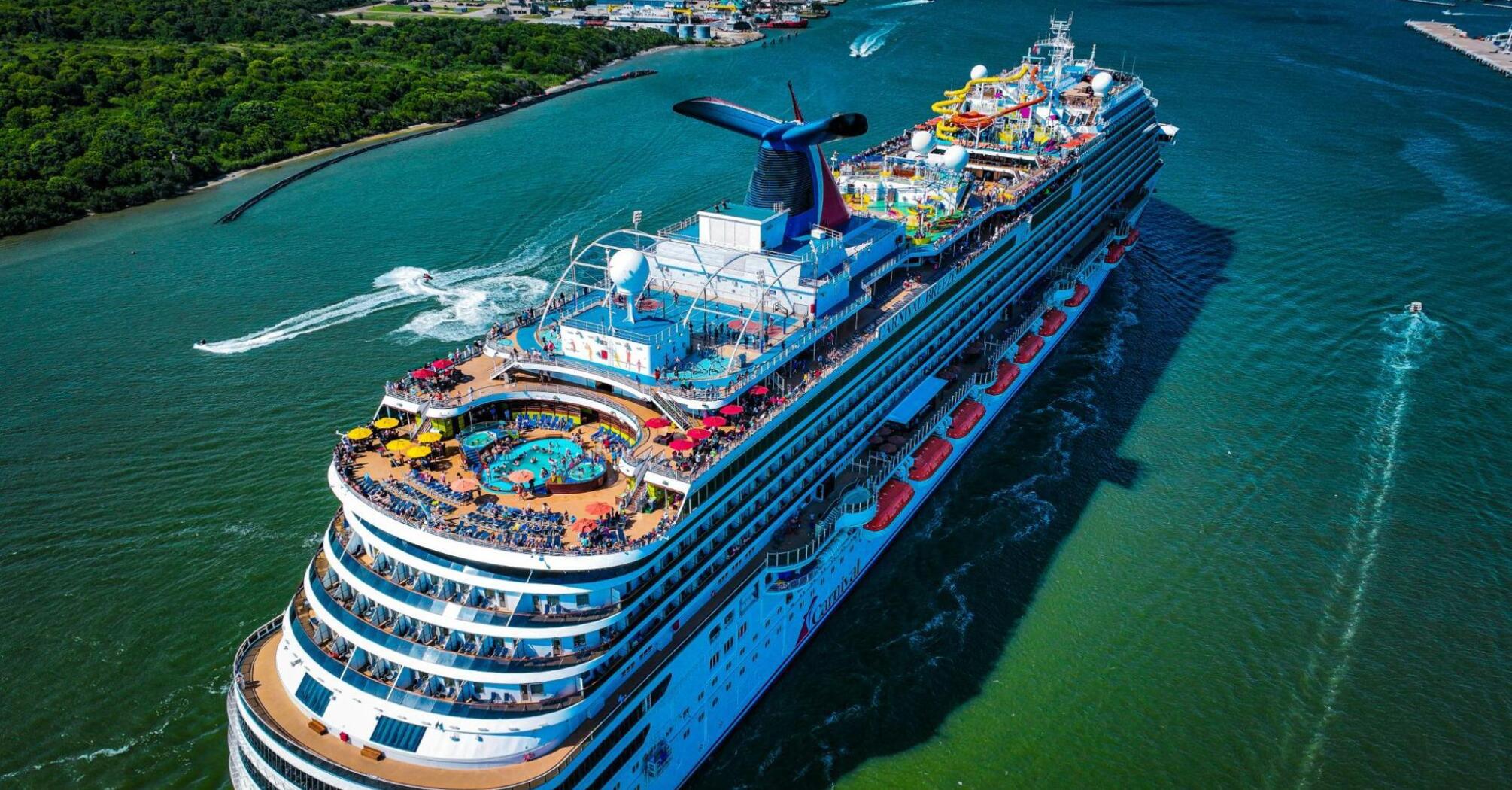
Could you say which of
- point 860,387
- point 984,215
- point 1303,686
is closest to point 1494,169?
point 984,215

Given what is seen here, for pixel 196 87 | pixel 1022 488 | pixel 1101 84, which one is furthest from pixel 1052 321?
pixel 196 87

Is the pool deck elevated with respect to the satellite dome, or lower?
lower

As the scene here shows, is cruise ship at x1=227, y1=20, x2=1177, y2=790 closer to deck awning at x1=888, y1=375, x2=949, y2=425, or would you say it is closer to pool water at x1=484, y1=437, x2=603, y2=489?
pool water at x1=484, y1=437, x2=603, y2=489

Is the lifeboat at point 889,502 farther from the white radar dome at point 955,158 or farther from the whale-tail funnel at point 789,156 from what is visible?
the white radar dome at point 955,158

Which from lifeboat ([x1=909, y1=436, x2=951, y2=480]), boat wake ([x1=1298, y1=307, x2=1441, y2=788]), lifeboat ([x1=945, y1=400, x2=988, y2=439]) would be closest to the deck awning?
lifeboat ([x1=909, y1=436, x2=951, y2=480])

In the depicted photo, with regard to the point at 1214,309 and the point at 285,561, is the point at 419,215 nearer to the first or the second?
the point at 285,561

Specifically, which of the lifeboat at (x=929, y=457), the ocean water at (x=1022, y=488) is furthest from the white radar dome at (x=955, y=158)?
the lifeboat at (x=929, y=457)
